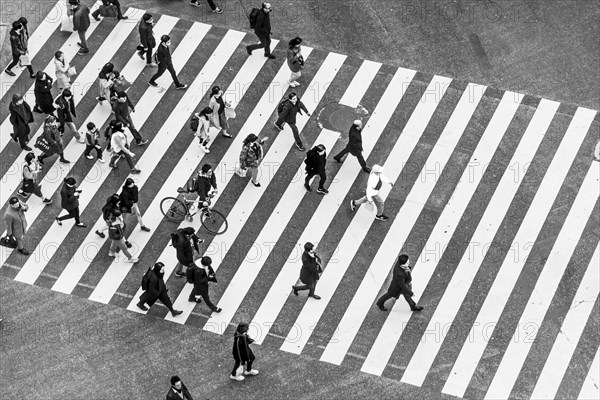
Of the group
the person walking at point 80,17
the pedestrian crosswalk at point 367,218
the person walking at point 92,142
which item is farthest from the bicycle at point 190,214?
the person walking at point 80,17

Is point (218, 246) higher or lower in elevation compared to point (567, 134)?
lower

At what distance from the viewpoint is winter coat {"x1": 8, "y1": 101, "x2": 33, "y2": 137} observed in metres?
31.8

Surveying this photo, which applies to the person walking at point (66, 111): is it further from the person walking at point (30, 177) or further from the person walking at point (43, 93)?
the person walking at point (30, 177)

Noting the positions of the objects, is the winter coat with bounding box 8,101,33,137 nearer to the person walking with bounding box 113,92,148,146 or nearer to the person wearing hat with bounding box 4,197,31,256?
the person walking with bounding box 113,92,148,146

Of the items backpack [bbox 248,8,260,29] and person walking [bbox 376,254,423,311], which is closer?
person walking [bbox 376,254,423,311]

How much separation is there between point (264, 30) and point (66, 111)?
19.3 feet

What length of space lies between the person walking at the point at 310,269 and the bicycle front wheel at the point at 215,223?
2.76 m

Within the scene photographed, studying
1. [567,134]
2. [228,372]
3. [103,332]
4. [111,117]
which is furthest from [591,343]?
[111,117]

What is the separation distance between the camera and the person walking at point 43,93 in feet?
106

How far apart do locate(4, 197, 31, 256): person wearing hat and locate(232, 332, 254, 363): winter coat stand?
6374mm

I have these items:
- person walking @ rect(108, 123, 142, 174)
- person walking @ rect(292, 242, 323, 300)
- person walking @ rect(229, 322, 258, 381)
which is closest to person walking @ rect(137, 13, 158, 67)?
person walking @ rect(108, 123, 142, 174)

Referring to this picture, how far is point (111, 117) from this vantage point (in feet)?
110

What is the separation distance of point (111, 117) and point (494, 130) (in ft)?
34.3

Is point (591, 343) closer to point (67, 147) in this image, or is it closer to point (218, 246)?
point (218, 246)
